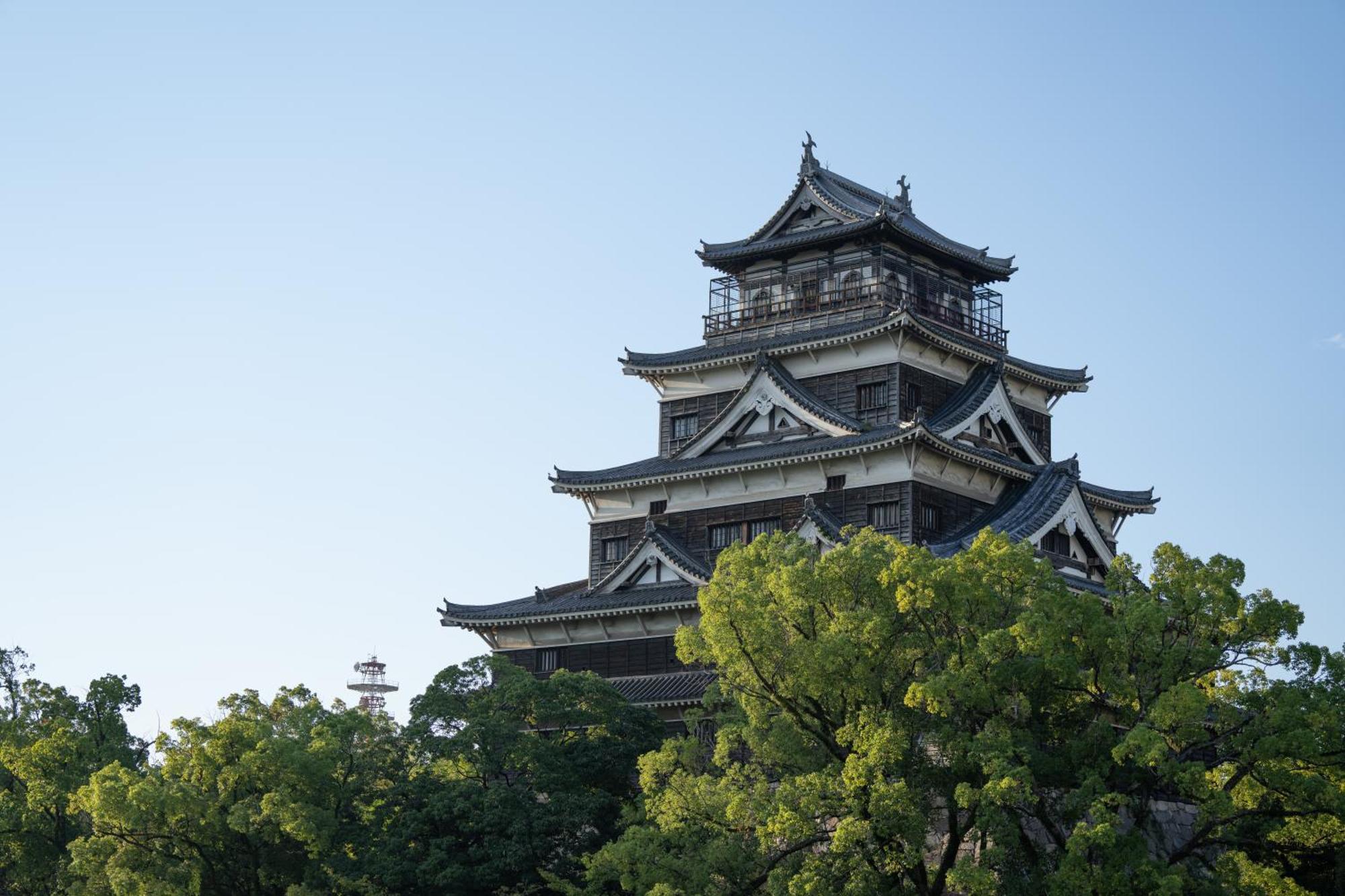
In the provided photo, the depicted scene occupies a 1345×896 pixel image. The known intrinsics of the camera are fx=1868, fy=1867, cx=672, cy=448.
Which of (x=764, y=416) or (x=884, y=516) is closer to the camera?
(x=884, y=516)

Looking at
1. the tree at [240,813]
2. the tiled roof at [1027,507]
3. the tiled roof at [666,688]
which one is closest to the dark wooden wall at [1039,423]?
the tiled roof at [1027,507]

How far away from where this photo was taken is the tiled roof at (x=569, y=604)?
44.1 meters

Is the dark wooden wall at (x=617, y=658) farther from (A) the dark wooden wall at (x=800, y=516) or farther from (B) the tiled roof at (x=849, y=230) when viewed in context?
(B) the tiled roof at (x=849, y=230)

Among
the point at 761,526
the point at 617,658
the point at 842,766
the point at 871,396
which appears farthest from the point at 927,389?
the point at 842,766

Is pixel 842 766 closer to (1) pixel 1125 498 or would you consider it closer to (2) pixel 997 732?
(2) pixel 997 732

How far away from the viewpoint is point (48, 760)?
40.2 metres

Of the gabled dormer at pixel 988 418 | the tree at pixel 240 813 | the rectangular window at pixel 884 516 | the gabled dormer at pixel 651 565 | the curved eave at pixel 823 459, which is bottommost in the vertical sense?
the tree at pixel 240 813

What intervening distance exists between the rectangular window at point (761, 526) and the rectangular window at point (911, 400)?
4.15 metres

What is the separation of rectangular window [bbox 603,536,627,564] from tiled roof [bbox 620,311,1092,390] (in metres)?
4.78

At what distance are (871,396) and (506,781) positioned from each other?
578 inches

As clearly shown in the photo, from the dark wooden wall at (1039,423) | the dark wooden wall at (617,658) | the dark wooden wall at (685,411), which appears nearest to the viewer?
the dark wooden wall at (617,658)

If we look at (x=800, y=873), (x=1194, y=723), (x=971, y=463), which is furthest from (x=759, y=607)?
(x=971, y=463)

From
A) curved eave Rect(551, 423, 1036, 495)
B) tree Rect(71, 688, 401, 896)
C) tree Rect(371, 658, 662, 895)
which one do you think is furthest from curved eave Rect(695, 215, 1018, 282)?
tree Rect(71, 688, 401, 896)

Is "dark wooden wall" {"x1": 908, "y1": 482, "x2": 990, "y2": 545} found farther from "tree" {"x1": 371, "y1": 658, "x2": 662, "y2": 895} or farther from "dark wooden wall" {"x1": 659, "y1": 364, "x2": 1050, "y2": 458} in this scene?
"tree" {"x1": 371, "y1": 658, "x2": 662, "y2": 895}
